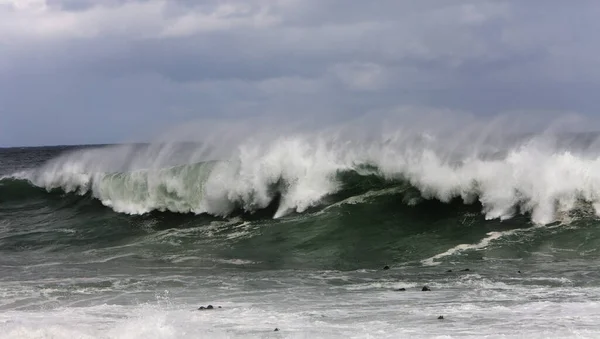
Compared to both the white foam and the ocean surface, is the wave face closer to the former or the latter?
the ocean surface

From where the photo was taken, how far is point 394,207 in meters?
18.3

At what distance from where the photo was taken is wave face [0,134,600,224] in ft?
54.6

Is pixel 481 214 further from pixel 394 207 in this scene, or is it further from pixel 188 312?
pixel 188 312

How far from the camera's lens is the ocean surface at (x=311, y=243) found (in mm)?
8672

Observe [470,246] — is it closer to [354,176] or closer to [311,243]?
[311,243]

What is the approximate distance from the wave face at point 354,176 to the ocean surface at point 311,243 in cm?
5

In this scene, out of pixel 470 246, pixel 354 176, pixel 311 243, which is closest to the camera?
pixel 470 246

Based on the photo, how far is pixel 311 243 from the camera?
51.4 ft

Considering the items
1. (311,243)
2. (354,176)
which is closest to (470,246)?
(311,243)

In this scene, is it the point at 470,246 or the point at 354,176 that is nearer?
the point at 470,246

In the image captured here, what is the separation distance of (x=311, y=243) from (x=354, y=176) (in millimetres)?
4905

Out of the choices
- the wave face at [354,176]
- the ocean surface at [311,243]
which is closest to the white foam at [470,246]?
the ocean surface at [311,243]

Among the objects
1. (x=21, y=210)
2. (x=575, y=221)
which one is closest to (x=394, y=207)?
(x=575, y=221)

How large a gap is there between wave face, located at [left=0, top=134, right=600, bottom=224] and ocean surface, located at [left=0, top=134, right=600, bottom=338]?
0.05 m
